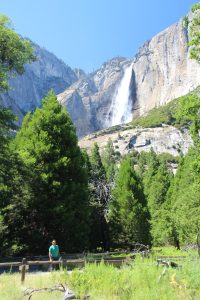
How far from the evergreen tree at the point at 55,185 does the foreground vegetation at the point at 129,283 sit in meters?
13.4

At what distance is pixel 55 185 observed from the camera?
86.3ft

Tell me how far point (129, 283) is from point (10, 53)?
540 inches

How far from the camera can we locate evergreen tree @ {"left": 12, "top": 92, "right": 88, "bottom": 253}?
26.1 meters

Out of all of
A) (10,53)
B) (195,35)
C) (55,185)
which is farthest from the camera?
(55,185)

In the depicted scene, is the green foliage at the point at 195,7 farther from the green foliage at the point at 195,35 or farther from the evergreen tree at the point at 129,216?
the evergreen tree at the point at 129,216

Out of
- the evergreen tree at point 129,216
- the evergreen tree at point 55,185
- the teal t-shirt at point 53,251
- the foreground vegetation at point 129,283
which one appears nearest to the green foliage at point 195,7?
the foreground vegetation at point 129,283

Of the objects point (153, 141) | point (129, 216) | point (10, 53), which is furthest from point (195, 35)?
point (153, 141)

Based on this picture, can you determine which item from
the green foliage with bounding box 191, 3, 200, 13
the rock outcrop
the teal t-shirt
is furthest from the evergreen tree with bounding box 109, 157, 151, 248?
the rock outcrop

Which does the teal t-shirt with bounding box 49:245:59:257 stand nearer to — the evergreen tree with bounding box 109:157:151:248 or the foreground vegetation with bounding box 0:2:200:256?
the foreground vegetation with bounding box 0:2:200:256

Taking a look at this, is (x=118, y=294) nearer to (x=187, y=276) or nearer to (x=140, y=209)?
(x=187, y=276)

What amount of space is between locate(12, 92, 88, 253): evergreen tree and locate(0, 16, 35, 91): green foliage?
6034 millimetres

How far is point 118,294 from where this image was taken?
34.1 feet

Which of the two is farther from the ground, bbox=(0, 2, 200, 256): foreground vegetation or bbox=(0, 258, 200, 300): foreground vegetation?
bbox=(0, 2, 200, 256): foreground vegetation

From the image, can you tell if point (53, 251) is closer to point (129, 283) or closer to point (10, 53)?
point (129, 283)
